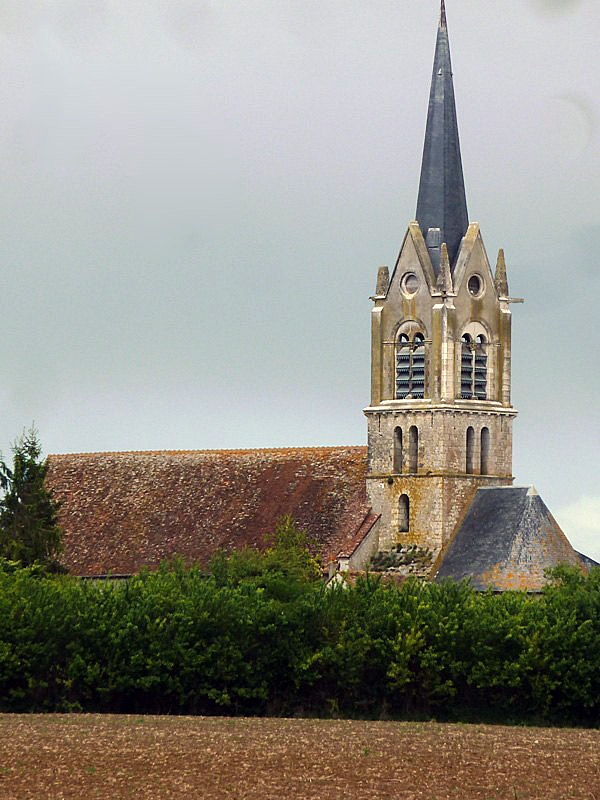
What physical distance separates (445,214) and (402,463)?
956 centimetres

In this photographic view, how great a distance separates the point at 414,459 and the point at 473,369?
13.5ft

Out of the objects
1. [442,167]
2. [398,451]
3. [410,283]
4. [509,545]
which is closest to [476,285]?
[410,283]

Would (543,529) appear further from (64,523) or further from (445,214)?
(64,523)

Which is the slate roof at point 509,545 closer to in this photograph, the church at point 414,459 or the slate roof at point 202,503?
the church at point 414,459

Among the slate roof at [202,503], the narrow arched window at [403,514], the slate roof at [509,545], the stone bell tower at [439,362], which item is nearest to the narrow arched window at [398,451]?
the stone bell tower at [439,362]

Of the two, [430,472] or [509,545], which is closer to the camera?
[509,545]

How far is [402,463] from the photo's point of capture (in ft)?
243

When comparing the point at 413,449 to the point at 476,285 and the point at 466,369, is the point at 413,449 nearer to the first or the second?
the point at 466,369

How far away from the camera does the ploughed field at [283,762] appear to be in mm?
36031

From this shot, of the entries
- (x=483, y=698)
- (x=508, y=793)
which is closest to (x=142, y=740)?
(x=508, y=793)

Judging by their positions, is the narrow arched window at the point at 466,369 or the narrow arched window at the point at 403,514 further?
the narrow arched window at the point at 466,369

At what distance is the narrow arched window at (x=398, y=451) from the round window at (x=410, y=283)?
5269 millimetres

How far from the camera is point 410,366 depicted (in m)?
74.5

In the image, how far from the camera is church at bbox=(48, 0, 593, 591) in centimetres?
7262
